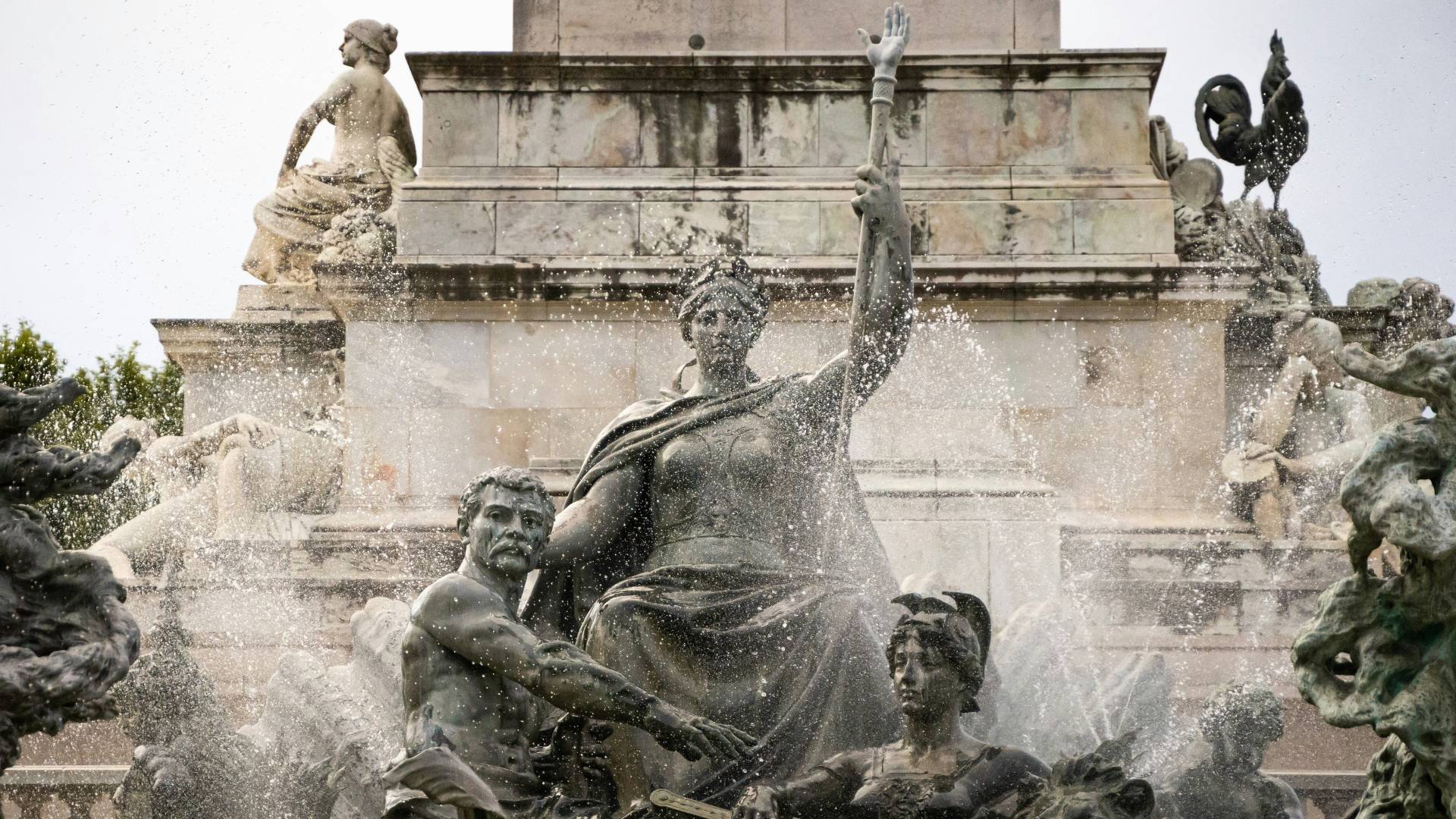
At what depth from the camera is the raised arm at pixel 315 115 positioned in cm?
1705

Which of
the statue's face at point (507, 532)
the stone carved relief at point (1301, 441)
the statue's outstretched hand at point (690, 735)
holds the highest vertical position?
the stone carved relief at point (1301, 441)

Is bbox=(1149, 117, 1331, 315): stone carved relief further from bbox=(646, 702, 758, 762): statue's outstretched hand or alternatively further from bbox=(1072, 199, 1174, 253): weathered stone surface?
bbox=(646, 702, 758, 762): statue's outstretched hand

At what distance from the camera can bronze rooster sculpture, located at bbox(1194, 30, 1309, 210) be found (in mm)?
17484

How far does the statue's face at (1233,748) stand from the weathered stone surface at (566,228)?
614 cm

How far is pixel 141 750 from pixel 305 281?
19.4 feet

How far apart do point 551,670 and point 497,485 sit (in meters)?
0.89

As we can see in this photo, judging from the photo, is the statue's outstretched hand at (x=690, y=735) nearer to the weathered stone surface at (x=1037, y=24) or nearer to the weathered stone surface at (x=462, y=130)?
the weathered stone surface at (x=462, y=130)

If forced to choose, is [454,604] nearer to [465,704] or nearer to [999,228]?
[465,704]

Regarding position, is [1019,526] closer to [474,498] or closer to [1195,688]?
[1195,688]

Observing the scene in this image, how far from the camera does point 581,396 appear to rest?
1532 cm

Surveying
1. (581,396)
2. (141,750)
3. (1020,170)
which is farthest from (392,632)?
(1020,170)

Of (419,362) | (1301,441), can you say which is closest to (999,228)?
(1301,441)

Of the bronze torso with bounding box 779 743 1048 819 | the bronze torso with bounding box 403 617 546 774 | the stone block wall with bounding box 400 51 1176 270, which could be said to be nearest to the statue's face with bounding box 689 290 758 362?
the bronze torso with bounding box 403 617 546 774

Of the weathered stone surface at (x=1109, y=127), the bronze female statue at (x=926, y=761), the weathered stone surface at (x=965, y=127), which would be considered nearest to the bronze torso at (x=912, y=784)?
the bronze female statue at (x=926, y=761)
